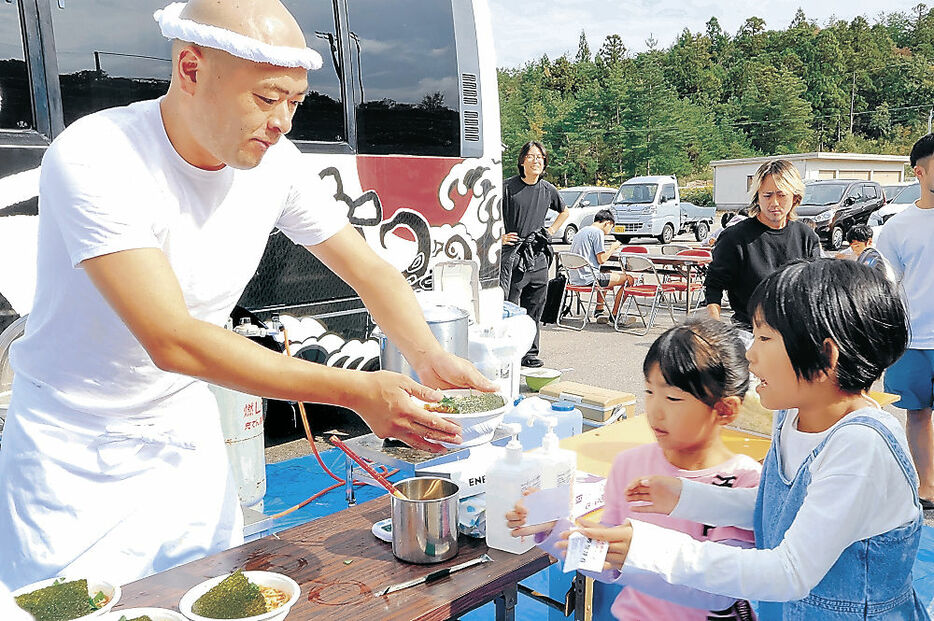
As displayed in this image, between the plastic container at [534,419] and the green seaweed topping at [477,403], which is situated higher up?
the green seaweed topping at [477,403]

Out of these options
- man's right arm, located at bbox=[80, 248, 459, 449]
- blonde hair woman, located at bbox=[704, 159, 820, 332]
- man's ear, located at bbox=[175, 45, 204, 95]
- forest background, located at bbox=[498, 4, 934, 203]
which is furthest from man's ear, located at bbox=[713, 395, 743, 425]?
forest background, located at bbox=[498, 4, 934, 203]

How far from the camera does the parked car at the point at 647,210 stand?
2188 centimetres

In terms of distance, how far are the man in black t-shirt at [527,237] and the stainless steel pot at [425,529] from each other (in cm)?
531

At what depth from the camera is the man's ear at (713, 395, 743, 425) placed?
1970 mm

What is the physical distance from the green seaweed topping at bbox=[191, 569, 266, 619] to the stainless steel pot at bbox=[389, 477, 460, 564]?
393mm

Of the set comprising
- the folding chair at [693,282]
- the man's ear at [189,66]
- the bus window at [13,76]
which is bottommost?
the folding chair at [693,282]

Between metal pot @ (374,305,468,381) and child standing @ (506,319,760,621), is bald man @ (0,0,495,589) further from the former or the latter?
metal pot @ (374,305,468,381)

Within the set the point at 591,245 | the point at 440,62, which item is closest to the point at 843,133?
the point at 591,245

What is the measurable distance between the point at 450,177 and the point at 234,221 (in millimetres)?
3011

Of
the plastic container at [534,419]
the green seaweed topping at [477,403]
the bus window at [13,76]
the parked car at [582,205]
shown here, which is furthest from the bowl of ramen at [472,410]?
the parked car at [582,205]

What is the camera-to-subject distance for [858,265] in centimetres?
157

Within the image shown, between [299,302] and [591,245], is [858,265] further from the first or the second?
[591,245]

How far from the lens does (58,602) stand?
1324 mm

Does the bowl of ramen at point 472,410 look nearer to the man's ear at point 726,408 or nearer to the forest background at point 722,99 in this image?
the man's ear at point 726,408
